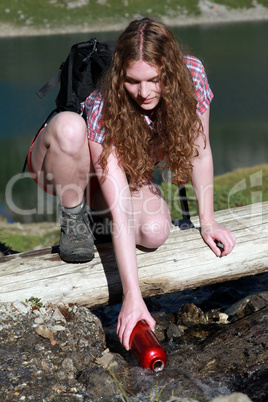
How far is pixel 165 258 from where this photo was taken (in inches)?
134

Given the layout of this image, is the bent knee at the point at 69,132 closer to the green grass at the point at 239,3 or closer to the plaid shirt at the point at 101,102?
the plaid shirt at the point at 101,102

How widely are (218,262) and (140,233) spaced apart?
673 millimetres

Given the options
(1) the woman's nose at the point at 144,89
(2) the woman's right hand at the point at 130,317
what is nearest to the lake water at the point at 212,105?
(1) the woman's nose at the point at 144,89

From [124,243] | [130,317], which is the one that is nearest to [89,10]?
Result: [124,243]

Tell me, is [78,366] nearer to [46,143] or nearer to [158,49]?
[46,143]

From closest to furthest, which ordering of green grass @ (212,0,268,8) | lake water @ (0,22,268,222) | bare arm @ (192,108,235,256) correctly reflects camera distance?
bare arm @ (192,108,235,256) → lake water @ (0,22,268,222) → green grass @ (212,0,268,8)

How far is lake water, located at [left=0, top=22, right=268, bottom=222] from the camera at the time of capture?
11.5 m

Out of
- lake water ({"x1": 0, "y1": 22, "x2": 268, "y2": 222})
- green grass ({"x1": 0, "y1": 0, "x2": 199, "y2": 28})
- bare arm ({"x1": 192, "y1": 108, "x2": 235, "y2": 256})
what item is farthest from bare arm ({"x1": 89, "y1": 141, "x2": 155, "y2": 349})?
green grass ({"x1": 0, "y1": 0, "x2": 199, "y2": 28})

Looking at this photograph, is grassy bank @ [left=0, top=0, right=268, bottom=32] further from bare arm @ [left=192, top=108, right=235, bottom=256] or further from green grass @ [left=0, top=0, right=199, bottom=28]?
bare arm @ [left=192, top=108, right=235, bottom=256]

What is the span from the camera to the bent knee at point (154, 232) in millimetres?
3258

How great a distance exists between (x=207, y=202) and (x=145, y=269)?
693 mm

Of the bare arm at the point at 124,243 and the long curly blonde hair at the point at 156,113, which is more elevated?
the long curly blonde hair at the point at 156,113

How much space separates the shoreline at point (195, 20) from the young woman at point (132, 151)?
56.8 feet

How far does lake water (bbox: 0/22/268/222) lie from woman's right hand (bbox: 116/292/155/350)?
7.32 meters
